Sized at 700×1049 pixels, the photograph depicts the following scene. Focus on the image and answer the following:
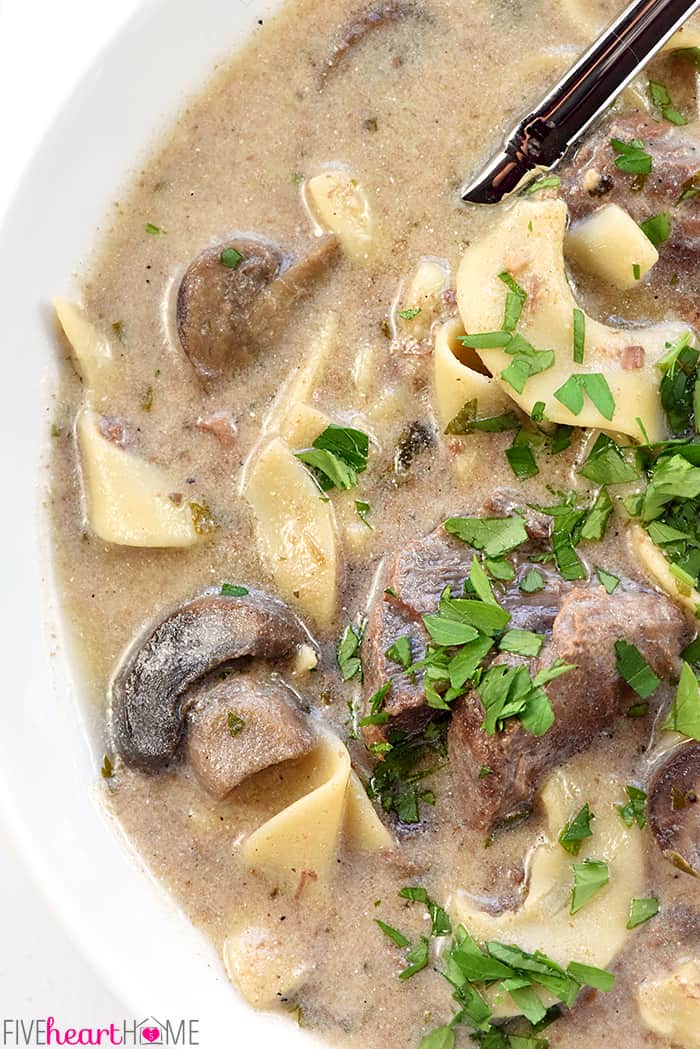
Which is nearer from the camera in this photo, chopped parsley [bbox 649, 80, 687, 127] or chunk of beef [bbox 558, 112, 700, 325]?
chunk of beef [bbox 558, 112, 700, 325]

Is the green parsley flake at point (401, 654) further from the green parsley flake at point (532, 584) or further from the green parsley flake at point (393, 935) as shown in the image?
the green parsley flake at point (393, 935)

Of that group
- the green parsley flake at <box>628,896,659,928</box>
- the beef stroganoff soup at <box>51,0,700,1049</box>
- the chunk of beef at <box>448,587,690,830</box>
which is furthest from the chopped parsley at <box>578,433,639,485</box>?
the green parsley flake at <box>628,896,659,928</box>

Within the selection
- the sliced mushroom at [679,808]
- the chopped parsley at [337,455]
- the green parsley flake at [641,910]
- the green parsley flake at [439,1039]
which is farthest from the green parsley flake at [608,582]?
the green parsley flake at [439,1039]

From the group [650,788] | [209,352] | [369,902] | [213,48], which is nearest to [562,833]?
[650,788]

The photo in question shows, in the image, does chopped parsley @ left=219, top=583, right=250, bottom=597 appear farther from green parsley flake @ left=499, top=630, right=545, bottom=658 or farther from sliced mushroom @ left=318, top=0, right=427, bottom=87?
sliced mushroom @ left=318, top=0, right=427, bottom=87

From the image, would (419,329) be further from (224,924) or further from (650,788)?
(224,924)

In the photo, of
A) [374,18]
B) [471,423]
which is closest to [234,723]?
[471,423]
